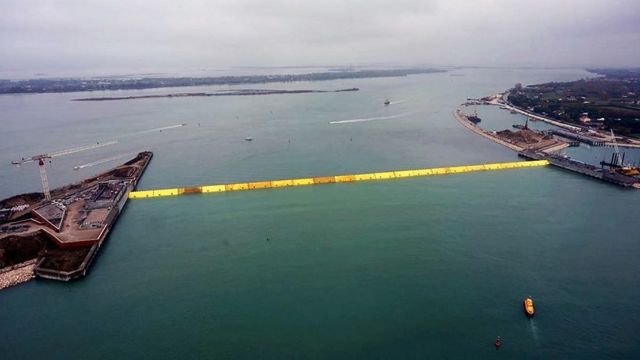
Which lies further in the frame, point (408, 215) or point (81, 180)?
point (81, 180)

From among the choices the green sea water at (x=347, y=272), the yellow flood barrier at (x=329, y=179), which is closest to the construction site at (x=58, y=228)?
the green sea water at (x=347, y=272)

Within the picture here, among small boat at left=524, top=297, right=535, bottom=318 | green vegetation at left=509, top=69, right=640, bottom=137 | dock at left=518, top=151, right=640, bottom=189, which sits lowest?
small boat at left=524, top=297, right=535, bottom=318

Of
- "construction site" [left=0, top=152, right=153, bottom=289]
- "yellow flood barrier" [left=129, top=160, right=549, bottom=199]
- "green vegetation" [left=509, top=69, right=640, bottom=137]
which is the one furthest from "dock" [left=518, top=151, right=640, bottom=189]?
"construction site" [left=0, top=152, right=153, bottom=289]

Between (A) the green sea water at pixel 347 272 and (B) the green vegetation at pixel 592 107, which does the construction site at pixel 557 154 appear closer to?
(A) the green sea water at pixel 347 272

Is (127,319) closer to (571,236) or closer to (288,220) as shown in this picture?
(288,220)

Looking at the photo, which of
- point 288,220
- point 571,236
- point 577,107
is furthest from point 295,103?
point 571,236

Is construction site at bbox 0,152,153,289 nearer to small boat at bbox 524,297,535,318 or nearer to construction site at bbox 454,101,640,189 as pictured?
small boat at bbox 524,297,535,318
